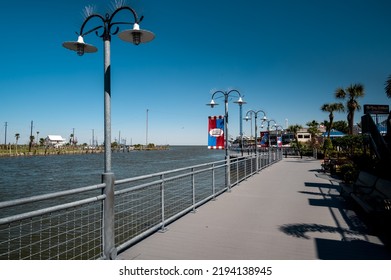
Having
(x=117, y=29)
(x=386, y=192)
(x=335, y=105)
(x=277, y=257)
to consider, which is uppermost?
(x=335, y=105)

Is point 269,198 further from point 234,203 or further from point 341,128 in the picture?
point 341,128

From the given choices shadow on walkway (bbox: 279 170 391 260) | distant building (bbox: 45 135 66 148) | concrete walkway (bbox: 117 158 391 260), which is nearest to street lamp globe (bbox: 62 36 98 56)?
concrete walkway (bbox: 117 158 391 260)

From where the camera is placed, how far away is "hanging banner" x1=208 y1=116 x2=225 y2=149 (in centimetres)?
1105

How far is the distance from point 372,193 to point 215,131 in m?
6.01

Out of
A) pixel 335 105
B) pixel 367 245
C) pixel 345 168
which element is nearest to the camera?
pixel 367 245

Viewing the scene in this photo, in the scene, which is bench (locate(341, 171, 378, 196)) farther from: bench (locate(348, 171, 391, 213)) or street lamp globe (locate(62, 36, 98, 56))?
street lamp globe (locate(62, 36, 98, 56))

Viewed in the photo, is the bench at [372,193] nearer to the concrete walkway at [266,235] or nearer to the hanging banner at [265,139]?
the concrete walkway at [266,235]

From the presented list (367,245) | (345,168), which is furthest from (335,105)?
(367,245)

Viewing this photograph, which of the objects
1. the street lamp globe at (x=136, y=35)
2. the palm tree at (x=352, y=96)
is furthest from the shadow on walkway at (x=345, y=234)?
the palm tree at (x=352, y=96)

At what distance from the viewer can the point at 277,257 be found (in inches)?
161

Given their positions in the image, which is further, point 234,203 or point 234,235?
point 234,203

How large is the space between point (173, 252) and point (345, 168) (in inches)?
385

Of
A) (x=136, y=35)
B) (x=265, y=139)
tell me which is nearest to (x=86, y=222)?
(x=136, y=35)

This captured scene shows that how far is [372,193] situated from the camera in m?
6.16
